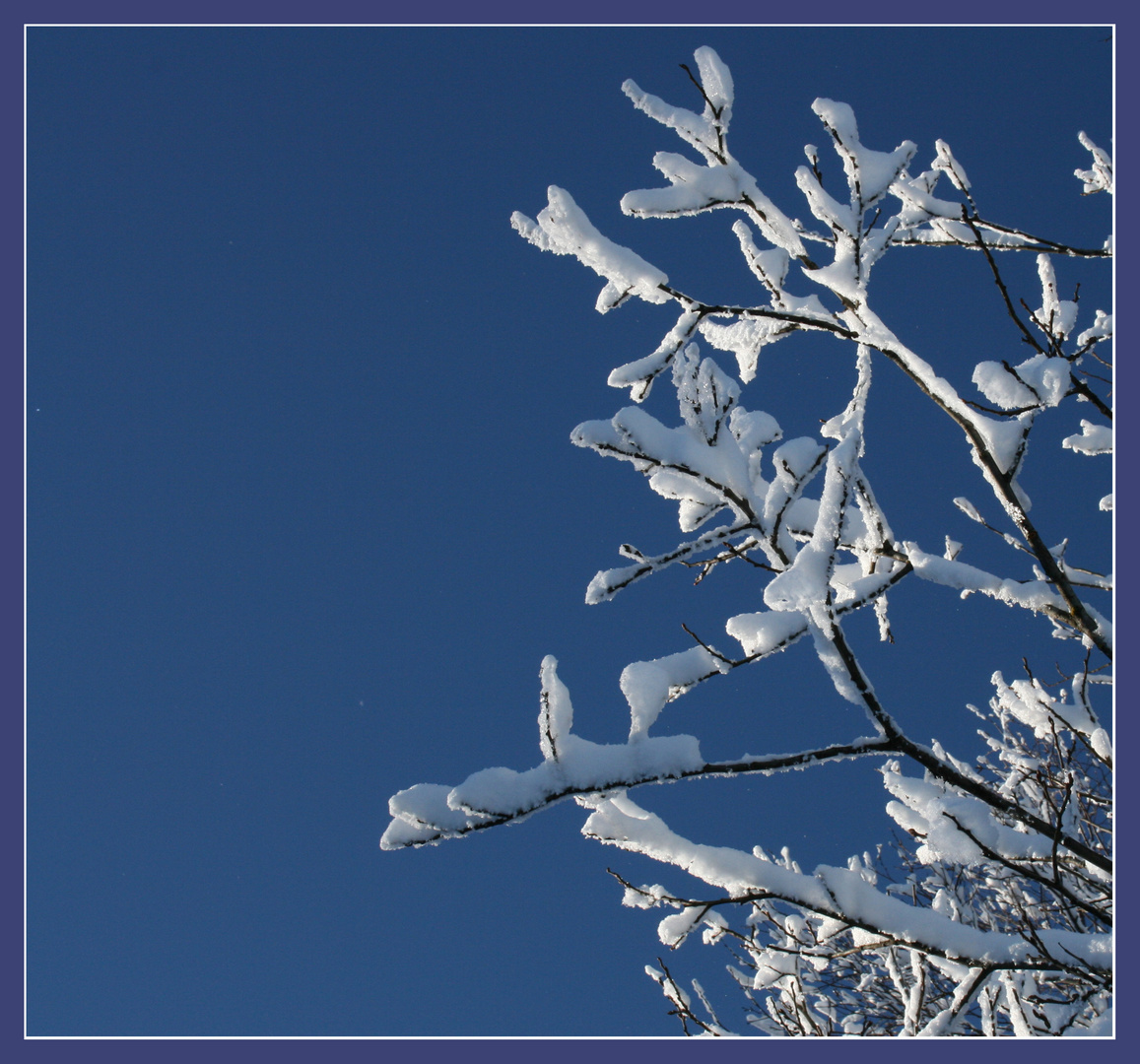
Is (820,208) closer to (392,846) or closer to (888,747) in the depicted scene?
(888,747)

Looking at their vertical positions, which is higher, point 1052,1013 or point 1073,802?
point 1073,802

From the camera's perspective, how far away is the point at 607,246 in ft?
6.82

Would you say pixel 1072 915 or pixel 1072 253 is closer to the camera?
pixel 1072 253

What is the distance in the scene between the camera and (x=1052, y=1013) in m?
3.07

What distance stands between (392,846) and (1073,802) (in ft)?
10.3

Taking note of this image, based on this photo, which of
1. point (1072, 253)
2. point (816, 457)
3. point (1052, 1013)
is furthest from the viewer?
point (1052, 1013)

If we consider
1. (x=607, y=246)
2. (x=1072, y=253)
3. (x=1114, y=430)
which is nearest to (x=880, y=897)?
(x=1114, y=430)

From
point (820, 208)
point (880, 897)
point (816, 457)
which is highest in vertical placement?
point (820, 208)

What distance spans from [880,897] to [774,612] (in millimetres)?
851

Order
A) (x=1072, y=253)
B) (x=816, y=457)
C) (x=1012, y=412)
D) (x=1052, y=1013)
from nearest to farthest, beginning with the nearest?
1. (x=816, y=457)
2. (x=1012, y=412)
3. (x=1072, y=253)
4. (x=1052, y=1013)

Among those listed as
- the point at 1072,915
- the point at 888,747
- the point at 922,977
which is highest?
the point at 888,747

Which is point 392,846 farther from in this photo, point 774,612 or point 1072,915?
point 1072,915

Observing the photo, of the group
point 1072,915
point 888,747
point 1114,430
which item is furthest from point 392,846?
point 1072,915

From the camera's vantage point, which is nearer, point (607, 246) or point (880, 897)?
point (880, 897)
